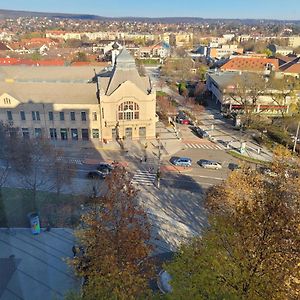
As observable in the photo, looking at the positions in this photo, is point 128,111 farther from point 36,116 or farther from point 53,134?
point 36,116

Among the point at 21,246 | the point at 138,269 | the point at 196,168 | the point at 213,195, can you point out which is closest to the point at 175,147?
the point at 196,168

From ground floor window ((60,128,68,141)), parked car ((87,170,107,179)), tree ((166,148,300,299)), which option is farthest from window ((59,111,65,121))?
tree ((166,148,300,299))

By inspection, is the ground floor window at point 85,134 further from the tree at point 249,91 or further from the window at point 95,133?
the tree at point 249,91

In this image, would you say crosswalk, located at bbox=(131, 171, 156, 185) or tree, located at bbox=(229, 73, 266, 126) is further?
tree, located at bbox=(229, 73, 266, 126)

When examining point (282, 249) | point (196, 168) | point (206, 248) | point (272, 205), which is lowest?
point (196, 168)

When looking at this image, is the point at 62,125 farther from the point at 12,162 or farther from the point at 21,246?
the point at 21,246

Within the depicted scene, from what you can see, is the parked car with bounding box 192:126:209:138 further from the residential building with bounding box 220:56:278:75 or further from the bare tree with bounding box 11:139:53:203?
the residential building with bounding box 220:56:278:75

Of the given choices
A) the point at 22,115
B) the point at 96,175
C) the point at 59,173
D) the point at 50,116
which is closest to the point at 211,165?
the point at 96,175
